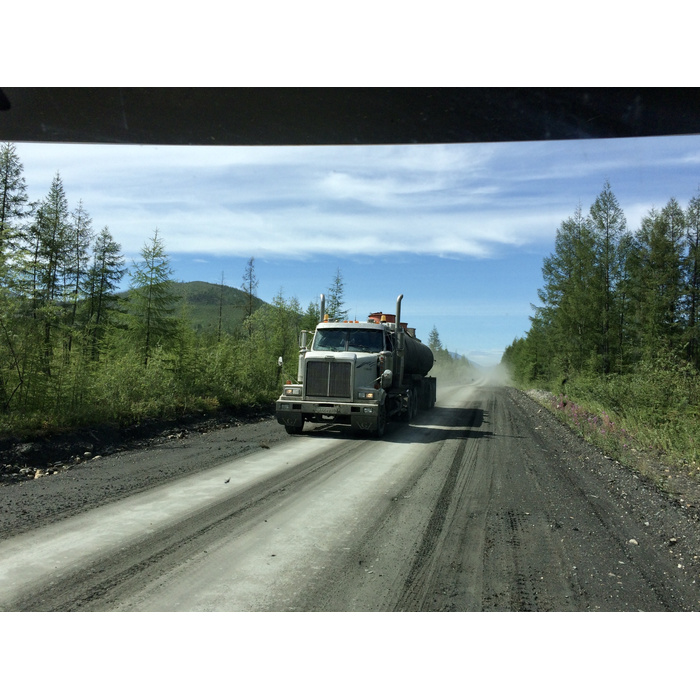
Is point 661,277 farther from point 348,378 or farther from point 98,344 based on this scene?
point 98,344


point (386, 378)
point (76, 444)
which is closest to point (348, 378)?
point (386, 378)

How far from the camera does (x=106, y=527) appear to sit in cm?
487

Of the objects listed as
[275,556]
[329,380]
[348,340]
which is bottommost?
[275,556]

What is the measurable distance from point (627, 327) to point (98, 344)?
931 inches

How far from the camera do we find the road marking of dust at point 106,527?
379 centimetres

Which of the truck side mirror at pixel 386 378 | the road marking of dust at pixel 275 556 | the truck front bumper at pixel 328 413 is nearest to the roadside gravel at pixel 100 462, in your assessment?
the truck front bumper at pixel 328 413

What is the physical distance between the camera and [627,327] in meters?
25.3

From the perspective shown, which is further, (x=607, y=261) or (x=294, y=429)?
(x=607, y=261)

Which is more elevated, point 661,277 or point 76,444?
point 661,277

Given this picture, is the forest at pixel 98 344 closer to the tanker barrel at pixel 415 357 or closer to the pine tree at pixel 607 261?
the tanker barrel at pixel 415 357

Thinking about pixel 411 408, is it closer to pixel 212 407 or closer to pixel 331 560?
pixel 212 407

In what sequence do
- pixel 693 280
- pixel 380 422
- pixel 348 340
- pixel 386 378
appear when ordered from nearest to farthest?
pixel 380 422, pixel 386 378, pixel 348 340, pixel 693 280

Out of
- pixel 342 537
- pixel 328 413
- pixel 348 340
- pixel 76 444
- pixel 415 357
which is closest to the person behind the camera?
pixel 342 537

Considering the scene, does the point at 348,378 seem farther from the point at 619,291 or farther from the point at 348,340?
the point at 619,291
